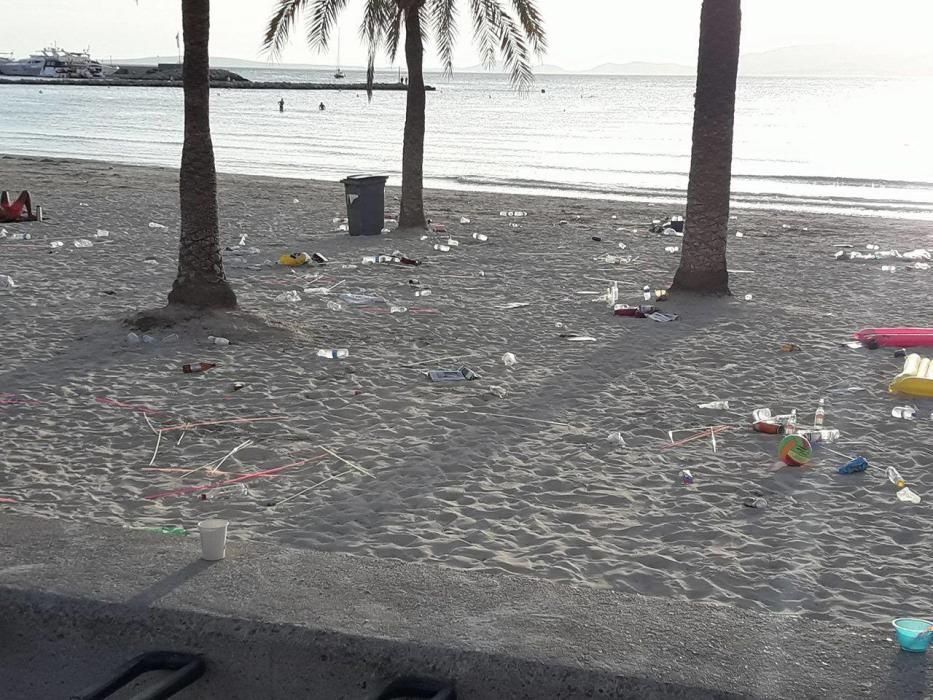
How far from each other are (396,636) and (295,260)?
32.3 ft

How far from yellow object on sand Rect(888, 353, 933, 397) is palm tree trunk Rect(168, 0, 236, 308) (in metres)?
5.64

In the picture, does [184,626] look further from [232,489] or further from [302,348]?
[302,348]

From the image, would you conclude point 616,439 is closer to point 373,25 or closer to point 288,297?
point 288,297

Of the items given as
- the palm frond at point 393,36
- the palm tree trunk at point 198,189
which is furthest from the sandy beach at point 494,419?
the palm frond at point 393,36

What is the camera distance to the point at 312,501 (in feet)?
17.8

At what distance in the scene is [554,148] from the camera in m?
43.2

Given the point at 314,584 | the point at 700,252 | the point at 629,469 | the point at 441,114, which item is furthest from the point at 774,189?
the point at 441,114

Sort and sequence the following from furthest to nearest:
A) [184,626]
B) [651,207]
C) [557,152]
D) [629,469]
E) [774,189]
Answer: [557,152]
[774,189]
[651,207]
[629,469]
[184,626]

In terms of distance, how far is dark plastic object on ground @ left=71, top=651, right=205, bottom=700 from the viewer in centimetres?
315

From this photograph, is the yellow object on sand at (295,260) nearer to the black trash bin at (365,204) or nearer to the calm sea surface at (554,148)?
the black trash bin at (365,204)

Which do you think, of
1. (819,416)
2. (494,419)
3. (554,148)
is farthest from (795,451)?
(554,148)

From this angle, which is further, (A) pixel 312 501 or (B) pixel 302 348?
(B) pixel 302 348

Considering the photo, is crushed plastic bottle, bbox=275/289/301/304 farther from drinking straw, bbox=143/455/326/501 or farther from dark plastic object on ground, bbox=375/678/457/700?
dark plastic object on ground, bbox=375/678/457/700

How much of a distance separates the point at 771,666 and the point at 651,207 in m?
19.0
